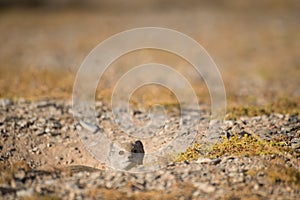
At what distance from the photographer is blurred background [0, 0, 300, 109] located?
18.9 meters

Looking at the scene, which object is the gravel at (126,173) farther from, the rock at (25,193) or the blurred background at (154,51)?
the blurred background at (154,51)

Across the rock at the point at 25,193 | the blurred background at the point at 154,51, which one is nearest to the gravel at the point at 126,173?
the rock at the point at 25,193

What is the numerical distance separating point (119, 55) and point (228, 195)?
18904 mm

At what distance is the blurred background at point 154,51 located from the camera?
61.9 feet

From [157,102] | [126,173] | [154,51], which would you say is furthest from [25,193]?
[154,51]

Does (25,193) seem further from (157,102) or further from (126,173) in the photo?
(157,102)

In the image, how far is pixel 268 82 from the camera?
69.2 ft

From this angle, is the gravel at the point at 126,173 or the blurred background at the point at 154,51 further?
the blurred background at the point at 154,51

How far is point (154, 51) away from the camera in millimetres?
27562

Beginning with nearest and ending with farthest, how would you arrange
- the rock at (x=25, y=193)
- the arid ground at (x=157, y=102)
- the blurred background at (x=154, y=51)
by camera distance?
the rock at (x=25, y=193) → the arid ground at (x=157, y=102) → the blurred background at (x=154, y=51)

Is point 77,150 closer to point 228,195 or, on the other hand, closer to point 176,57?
point 228,195

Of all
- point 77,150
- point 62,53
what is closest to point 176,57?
point 62,53

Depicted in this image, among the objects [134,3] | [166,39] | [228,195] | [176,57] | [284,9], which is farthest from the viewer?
[134,3]

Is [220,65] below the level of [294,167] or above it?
above
